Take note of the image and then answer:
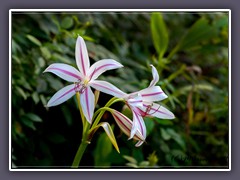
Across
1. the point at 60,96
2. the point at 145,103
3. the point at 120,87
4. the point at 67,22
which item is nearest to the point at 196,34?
the point at 120,87

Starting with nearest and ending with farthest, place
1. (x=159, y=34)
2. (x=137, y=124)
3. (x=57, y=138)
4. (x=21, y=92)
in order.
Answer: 1. (x=137, y=124)
2. (x=21, y=92)
3. (x=57, y=138)
4. (x=159, y=34)

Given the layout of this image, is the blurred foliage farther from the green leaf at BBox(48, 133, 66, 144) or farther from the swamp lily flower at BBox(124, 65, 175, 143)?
the swamp lily flower at BBox(124, 65, 175, 143)

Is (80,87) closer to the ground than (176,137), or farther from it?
farther from it

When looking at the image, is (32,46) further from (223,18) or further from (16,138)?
(223,18)

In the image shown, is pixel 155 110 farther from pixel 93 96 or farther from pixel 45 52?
pixel 45 52

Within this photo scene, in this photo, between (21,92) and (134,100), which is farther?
(21,92)

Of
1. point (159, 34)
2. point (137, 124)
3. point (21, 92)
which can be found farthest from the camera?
point (159, 34)

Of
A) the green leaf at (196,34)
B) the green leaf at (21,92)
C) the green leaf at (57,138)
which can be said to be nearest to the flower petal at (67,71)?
the green leaf at (21,92)

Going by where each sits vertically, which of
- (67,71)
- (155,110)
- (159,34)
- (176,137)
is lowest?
(176,137)
